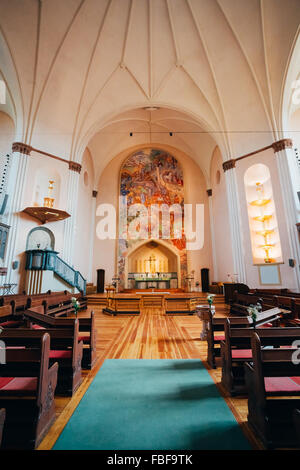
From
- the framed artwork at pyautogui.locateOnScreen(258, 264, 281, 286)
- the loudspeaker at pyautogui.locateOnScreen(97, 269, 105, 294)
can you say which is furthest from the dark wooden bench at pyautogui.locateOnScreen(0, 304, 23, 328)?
the loudspeaker at pyautogui.locateOnScreen(97, 269, 105, 294)

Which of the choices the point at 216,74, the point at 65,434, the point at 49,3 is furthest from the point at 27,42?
the point at 65,434

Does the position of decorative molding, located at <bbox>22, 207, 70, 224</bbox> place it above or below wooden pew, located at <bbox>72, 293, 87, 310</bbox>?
above

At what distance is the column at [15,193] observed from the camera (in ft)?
30.8

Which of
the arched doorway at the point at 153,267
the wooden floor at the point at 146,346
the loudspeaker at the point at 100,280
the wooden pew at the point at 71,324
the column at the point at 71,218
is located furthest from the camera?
the arched doorway at the point at 153,267

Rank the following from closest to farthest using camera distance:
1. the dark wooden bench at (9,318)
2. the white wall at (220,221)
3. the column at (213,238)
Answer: the dark wooden bench at (9,318) < the white wall at (220,221) < the column at (213,238)

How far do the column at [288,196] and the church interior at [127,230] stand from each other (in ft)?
0.18

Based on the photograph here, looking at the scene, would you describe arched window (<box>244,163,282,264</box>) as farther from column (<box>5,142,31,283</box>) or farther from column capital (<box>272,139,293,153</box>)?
column (<box>5,142,31,283</box>)

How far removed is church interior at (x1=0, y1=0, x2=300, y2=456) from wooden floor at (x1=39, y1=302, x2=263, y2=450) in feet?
0.14

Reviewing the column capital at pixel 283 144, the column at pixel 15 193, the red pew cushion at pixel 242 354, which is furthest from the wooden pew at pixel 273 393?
the column capital at pixel 283 144

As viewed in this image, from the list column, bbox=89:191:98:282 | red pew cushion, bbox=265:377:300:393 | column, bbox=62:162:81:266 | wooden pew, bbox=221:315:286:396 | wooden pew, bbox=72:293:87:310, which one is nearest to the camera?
red pew cushion, bbox=265:377:300:393

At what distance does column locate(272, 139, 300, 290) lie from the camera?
30.8 ft

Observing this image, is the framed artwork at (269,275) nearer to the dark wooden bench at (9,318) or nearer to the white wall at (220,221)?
the white wall at (220,221)

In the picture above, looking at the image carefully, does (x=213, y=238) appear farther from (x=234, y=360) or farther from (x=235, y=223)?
(x=234, y=360)

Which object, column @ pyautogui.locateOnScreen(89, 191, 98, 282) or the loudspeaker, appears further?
column @ pyautogui.locateOnScreen(89, 191, 98, 282)
